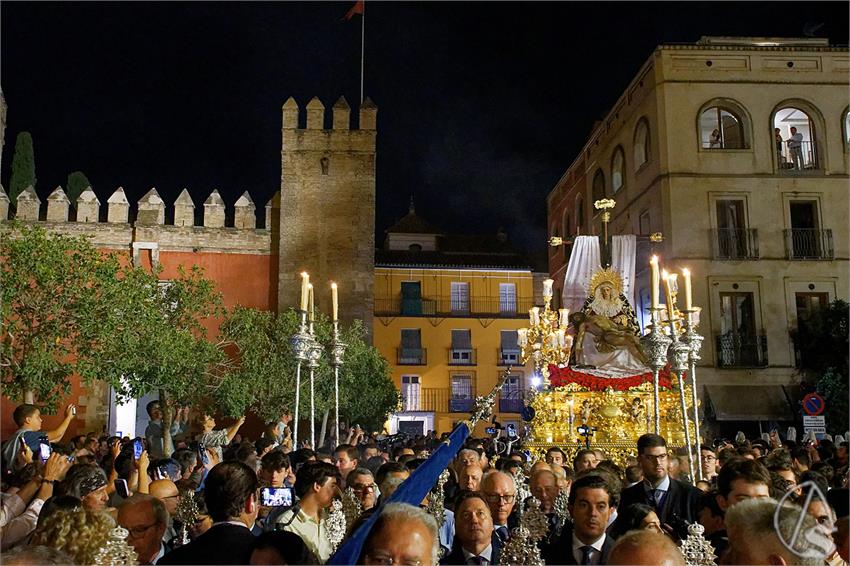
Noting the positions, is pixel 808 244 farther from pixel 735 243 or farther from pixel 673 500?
pixel 673 500

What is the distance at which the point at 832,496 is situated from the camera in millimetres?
4543

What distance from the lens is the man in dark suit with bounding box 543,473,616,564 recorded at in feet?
14.4

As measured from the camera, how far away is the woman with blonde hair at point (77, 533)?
3371 millimetres

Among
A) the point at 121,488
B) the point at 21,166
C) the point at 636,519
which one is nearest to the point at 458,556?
the point at 636,519

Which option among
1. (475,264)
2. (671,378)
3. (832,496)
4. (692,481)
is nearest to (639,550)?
(832,496)

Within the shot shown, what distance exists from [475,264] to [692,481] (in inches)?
1396

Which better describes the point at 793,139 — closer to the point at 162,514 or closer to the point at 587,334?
the point at 587,334

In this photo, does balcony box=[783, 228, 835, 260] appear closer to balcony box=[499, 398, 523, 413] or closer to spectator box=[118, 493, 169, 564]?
balcony box=[499, 398, 523, 413]

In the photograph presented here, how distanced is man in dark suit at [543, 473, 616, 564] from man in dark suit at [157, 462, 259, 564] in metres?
1.70

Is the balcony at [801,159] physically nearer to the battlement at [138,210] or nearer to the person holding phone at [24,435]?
the battlement at [138,210]

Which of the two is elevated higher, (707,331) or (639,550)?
(707,331)

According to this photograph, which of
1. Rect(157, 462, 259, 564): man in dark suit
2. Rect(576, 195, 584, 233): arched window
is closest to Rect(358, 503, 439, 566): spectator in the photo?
Rect(157, 462, 259, 564): man in dark suit

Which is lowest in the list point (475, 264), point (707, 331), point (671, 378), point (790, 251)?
point (671, 378)

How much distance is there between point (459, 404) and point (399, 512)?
3711cm
